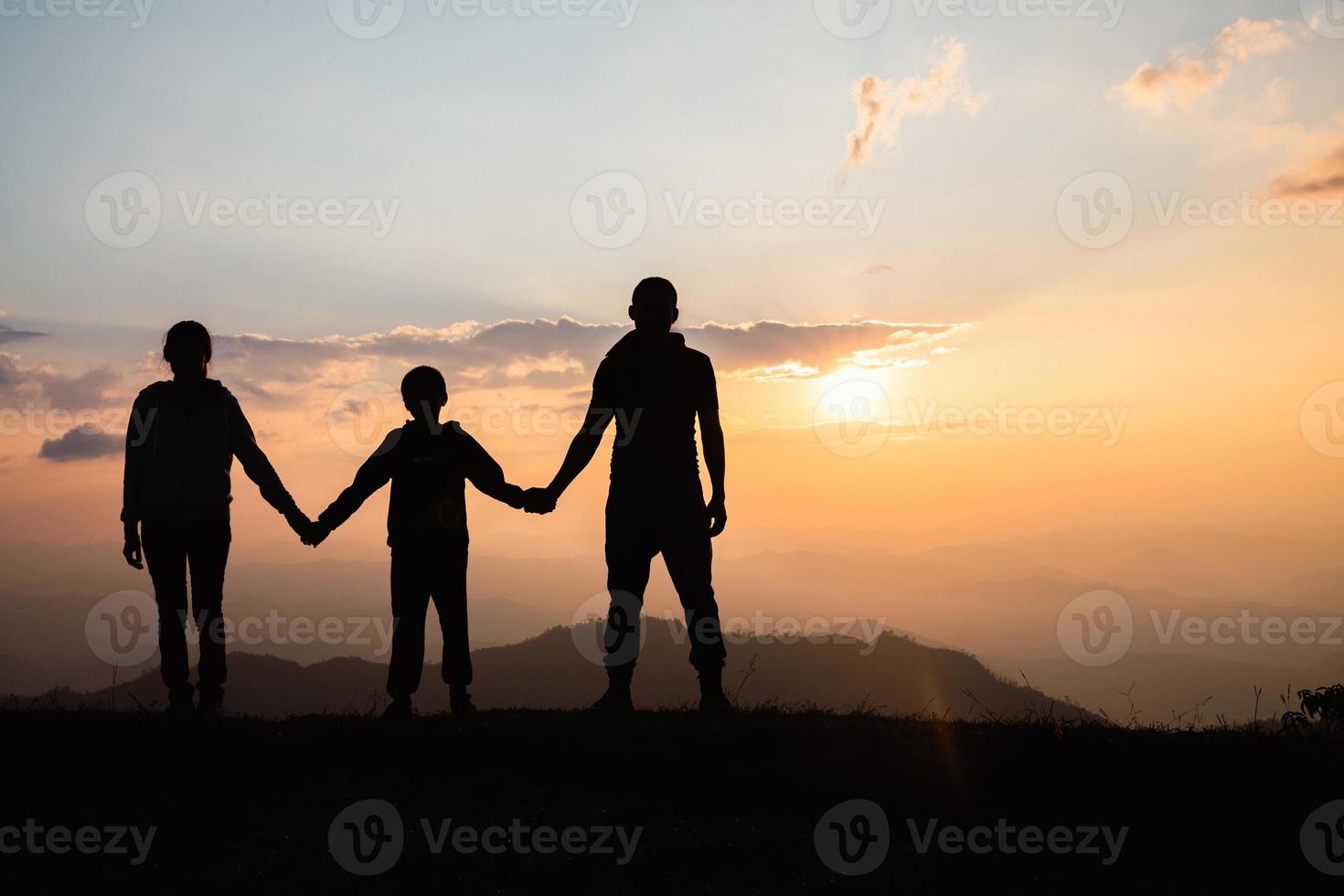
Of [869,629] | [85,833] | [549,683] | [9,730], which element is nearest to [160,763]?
→ [85,833]

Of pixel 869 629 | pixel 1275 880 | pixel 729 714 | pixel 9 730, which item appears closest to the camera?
pixel 1275 880

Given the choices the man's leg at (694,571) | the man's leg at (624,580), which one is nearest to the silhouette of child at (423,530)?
the man's leg at (624,580)

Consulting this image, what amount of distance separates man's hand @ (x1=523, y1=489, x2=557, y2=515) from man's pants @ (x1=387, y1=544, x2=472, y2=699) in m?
0.98

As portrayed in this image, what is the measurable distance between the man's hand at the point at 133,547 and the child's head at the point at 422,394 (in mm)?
2652

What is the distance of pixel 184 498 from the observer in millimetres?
7906

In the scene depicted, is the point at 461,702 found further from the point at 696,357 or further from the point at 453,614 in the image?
the point at 696,357

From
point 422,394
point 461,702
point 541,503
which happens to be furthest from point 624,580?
point 422,394

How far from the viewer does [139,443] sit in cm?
803

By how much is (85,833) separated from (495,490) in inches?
168

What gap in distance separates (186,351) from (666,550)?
4.66 meters

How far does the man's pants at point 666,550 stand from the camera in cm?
812

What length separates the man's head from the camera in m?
8.32

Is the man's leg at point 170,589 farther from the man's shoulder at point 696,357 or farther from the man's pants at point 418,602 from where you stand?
the man's shoulder at point 696,357

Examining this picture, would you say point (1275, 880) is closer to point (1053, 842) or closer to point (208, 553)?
point (1053, 842)
